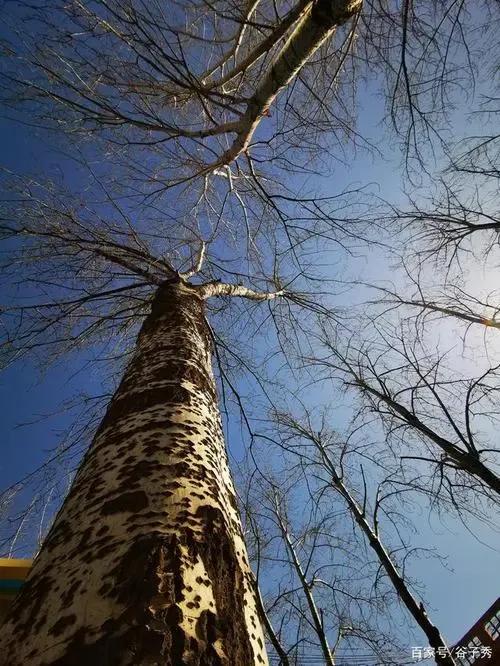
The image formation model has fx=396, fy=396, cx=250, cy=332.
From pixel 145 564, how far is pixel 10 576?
4.06 metres

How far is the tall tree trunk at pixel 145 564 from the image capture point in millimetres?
693

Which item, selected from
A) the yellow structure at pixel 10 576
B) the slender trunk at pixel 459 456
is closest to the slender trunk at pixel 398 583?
the slender trunk at pixel 459 456

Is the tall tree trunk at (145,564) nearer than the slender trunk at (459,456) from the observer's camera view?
Yes

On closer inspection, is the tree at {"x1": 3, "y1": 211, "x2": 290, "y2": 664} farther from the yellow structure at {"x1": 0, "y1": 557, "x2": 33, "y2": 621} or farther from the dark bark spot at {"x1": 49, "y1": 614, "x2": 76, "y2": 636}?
the yellow structure at {"x1": 0, "y1": 557, "x2": 33, "y2": 621}

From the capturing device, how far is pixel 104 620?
2.33 ft

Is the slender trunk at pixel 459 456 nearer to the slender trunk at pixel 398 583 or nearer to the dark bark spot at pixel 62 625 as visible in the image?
the slender trunk at pixel 398 583

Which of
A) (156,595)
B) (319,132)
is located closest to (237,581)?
(156,595)

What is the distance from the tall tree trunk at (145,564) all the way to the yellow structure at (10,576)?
3416 mm

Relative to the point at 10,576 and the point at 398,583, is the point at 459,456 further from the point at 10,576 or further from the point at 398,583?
the point at 10,576

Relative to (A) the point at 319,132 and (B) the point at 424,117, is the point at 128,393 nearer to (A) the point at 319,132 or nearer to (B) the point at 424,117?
(B) the point at 424,117

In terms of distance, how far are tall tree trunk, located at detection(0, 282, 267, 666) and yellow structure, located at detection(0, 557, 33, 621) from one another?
3.42m

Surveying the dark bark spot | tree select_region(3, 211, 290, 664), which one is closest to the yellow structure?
tree select_region(3, 211, 290, 664)

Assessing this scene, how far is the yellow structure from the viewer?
3.76 metres

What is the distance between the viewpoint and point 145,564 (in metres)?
0.83
